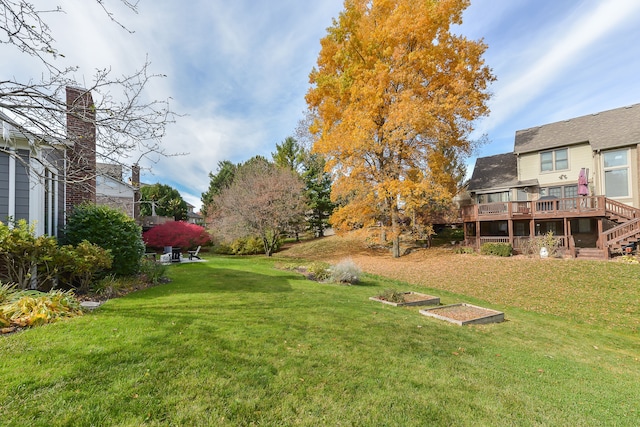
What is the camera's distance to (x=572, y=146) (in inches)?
762

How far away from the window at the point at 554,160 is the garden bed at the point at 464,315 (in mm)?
17646

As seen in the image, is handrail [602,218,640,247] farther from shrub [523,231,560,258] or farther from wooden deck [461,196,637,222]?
shrub [523,231,560,258]

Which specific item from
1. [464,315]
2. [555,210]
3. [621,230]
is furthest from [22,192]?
[621,230]

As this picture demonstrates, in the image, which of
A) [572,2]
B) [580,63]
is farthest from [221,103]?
[580,63]

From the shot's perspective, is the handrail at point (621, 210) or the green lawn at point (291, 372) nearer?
the green lawn at point (291, 372)

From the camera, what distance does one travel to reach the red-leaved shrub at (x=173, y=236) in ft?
74.6

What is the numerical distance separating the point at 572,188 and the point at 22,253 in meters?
26.1

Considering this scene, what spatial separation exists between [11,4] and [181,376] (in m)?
4.58

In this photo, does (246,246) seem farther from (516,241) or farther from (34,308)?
(34,308)

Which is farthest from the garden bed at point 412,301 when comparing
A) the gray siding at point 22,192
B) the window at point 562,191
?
the window at point 562,191

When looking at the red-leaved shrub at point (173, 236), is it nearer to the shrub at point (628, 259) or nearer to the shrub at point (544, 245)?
the shrub at point (544, 245)

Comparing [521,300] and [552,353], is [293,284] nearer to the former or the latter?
[552,353]

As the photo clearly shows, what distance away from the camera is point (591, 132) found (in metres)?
19.0

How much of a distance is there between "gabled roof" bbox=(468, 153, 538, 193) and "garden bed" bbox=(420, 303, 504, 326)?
55.0 feet
